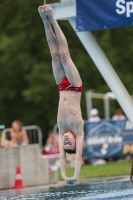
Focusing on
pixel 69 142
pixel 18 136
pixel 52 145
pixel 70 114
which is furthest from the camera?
pixel 52 145

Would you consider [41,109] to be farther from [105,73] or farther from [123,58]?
[105,73]

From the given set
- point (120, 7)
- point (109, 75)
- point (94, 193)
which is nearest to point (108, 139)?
point (109, 75)

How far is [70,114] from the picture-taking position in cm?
931

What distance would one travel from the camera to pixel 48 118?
26000 mm

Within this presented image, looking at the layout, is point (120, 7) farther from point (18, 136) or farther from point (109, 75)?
point (18, 136)

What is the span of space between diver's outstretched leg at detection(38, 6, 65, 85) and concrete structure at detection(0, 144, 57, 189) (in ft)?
13.9

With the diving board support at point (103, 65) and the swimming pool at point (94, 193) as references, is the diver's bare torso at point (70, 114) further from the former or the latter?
Answer: the diving board support at point (103, 65)

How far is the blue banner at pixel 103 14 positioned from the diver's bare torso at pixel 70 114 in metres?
2.83

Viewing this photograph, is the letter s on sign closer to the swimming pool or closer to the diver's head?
the swimming pool

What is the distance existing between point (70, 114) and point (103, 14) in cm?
326

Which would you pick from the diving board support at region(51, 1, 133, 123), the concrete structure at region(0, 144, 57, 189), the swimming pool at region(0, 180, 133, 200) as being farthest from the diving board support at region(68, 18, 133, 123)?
the concrete structure at region(0, 144, 57, 189)

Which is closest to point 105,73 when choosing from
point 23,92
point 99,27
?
point 99,27

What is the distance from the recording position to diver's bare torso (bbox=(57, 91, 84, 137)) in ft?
30.5

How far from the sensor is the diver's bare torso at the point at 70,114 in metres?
9.28
